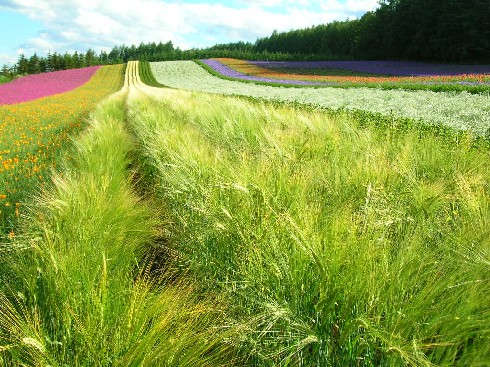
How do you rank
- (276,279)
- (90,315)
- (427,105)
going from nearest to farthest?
1. (90,315)
2. (276,279)
3. (427,105)

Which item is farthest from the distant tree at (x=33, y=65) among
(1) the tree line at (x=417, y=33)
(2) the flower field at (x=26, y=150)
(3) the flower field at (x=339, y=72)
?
(2) the flower field at (x=26, y=150)

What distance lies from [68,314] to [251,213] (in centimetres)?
106

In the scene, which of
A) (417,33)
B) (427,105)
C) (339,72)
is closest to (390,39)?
(417,33)

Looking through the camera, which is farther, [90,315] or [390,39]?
[390,39]

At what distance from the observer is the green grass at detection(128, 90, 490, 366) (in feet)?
4.87

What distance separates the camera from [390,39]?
171 ft

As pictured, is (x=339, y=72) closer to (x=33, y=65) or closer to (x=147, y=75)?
(x=147, y=75)

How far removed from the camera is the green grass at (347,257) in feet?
4.87

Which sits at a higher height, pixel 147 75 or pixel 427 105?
pixel 427 105

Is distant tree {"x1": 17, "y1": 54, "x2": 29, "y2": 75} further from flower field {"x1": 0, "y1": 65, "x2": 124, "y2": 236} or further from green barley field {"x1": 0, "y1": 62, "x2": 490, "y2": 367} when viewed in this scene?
green barley field {"x1": 0, "y1": 62, "x2": 490, "y2": 367}

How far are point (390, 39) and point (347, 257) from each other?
185ft

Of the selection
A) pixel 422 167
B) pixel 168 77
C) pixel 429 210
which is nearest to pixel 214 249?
pixel 429 210

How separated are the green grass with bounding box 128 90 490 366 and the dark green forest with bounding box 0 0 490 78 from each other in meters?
43.1

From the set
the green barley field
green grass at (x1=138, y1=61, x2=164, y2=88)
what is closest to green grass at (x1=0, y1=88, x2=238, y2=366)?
the green barley field
